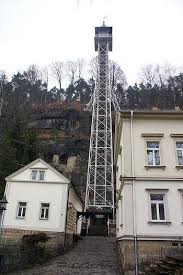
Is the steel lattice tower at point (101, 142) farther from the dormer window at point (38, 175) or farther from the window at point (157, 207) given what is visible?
the window at point (157, 207)

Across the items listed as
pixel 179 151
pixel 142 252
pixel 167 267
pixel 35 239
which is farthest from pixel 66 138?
pixel 167 267

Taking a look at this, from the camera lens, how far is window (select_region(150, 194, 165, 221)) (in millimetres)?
13203

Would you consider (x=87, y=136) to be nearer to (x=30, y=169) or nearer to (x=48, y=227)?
(x=30, y=169)

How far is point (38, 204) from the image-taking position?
65.6ft

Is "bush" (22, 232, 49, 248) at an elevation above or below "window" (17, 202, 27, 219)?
below

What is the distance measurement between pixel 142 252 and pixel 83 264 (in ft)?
12.8

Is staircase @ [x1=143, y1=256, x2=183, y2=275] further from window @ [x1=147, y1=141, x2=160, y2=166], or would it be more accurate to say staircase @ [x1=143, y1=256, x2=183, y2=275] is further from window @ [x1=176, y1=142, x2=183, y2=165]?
window @ [x1=176, y1=142, x2=183, y2=165]

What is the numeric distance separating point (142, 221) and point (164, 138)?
15.8 ft

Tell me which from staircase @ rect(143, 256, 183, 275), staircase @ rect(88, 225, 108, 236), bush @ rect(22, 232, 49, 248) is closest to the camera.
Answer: staircase @ rect(143, 256, 183, 275)

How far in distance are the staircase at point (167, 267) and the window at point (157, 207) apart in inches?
75.7

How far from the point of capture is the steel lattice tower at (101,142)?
32.1 m

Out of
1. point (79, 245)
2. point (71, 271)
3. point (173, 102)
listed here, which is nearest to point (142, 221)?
point (71, 271)

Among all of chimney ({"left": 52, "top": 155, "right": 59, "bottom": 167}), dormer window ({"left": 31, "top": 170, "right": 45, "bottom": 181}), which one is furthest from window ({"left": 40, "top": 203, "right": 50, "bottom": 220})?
chimney ({"left": 52, "top": 155, "right": 59, "bottom": 167})

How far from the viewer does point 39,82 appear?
61.3 meters
